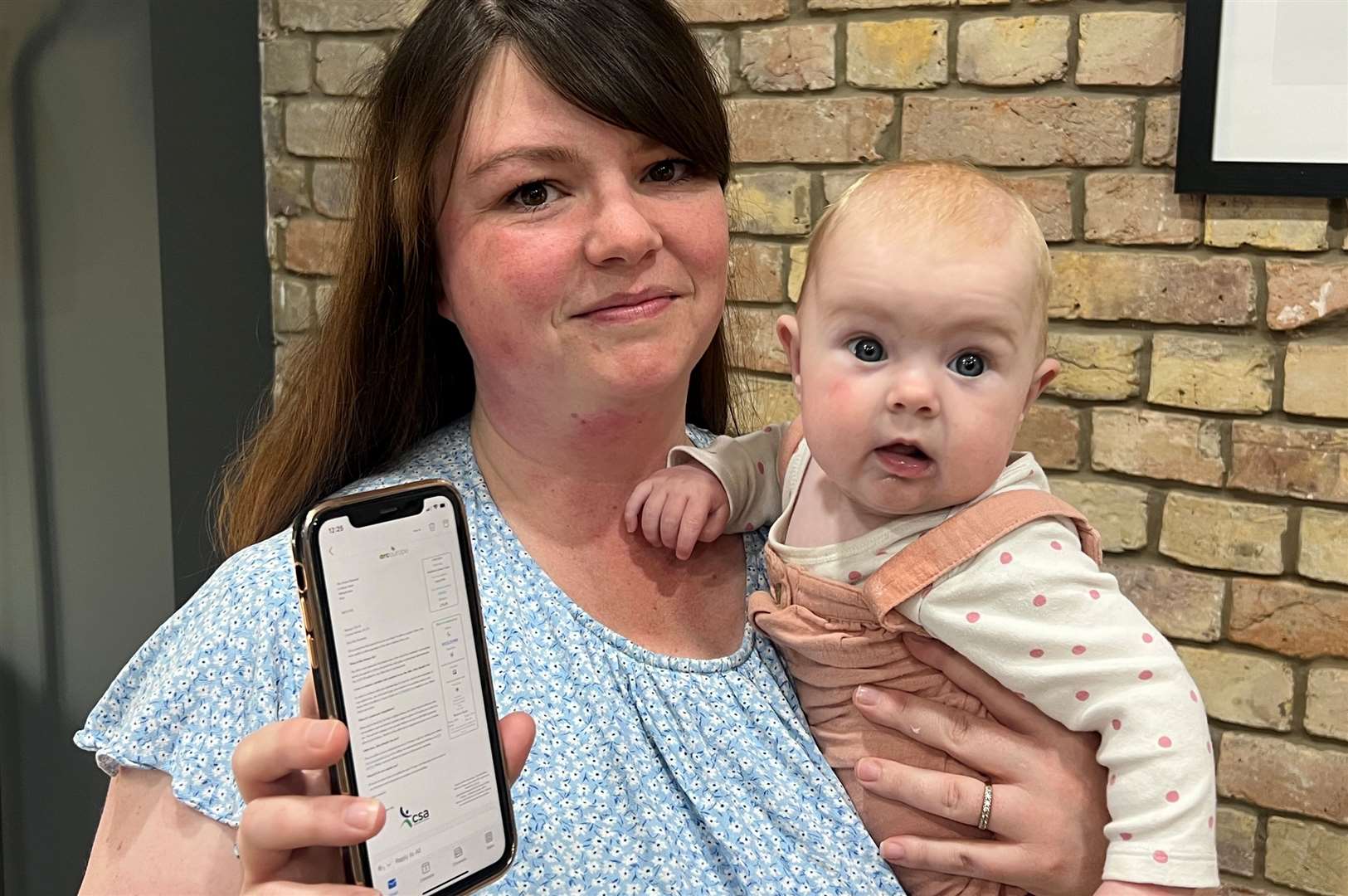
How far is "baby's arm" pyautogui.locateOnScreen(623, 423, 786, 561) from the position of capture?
44.9 inches

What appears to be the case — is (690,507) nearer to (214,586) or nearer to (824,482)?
(824,482)

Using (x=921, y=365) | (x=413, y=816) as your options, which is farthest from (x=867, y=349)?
(x=413, y=816)

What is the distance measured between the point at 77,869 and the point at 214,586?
1.69 meters

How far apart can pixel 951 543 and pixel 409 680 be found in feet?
1.47

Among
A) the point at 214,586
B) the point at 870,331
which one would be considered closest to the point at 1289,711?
the point at 870,331

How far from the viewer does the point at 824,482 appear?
3.59ft

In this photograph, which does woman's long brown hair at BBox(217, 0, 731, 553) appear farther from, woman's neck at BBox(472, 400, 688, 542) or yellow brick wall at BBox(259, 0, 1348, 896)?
yellow brick wall at BBox(259, 0, 1348, 896)

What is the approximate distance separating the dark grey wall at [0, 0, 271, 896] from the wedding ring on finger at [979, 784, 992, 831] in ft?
5.51

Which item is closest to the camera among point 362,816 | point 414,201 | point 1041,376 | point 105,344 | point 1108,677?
point 362,816

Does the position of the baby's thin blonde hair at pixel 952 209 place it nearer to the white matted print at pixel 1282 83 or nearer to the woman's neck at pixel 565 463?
the woman's neck at pixel 565 463

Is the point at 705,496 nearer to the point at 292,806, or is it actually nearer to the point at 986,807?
the point at 986,807

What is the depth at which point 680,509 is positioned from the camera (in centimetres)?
114

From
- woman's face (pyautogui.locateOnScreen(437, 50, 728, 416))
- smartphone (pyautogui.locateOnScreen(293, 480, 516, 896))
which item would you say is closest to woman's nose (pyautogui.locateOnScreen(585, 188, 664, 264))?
woman's face (pyautogui.locateOnScreen(437, 50, 728, 416))

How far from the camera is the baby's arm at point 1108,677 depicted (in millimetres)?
891
